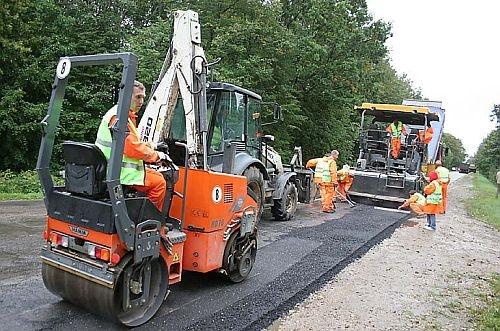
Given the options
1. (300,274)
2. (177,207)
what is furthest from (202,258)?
(300,274)

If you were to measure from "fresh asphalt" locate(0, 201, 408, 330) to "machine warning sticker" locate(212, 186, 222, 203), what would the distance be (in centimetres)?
104

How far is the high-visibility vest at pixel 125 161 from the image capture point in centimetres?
413

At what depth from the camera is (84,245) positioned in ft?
13.8

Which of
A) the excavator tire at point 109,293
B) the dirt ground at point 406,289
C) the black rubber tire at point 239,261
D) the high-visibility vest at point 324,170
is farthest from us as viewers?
the high-visibility vest at point 324,170

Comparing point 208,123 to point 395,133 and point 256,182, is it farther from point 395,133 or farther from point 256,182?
point 395,133

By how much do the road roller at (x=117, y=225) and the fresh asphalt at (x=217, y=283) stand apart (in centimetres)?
24

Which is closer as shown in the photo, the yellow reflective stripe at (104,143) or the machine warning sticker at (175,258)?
the yellow reflective stripe at (104,143)

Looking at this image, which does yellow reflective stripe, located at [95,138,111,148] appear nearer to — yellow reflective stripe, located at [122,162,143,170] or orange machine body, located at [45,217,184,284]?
yellow reflective stripe, located at [122,162,143,170]

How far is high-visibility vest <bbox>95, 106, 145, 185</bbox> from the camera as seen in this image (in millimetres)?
4133

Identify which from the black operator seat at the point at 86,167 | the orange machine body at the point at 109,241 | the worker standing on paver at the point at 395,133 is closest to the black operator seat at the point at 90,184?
the black operator seat at the point at 86,167

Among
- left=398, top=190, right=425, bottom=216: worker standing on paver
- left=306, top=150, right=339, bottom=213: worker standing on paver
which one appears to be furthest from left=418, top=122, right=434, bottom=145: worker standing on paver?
left=306, top=150, right=339, bottom=213: worker standing on paver

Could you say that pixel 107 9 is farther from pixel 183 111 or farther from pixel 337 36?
pixel 183 111

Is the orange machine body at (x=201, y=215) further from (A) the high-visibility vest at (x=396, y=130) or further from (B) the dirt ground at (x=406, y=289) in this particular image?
(A) the high-visibility vest at (x=396, y=130)

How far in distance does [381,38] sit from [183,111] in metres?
18.1
